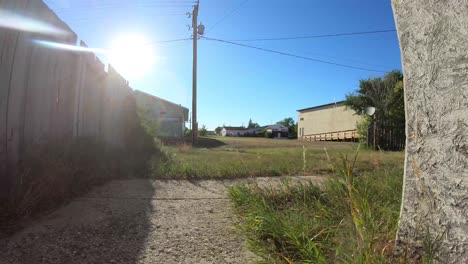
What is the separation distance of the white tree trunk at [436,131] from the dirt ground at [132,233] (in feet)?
3.57

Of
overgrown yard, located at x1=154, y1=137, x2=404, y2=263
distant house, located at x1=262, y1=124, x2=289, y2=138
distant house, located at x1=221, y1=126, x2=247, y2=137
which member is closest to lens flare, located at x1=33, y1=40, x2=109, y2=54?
overgrown yard, located at x1=154, y1=137, x2=404, y2=263

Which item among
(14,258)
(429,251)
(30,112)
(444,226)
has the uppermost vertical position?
(30,112)

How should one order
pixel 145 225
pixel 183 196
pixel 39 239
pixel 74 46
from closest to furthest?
1. pixel 39 239
2. pixel 145 225
3. pixel 183 196
4. pixel 74 46

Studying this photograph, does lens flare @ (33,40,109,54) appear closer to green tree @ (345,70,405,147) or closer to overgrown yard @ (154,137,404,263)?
overgrown yard @ (154,137,404,263)

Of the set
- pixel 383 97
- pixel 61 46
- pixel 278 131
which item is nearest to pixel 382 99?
pixel 383 97

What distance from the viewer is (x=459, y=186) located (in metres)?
1.68

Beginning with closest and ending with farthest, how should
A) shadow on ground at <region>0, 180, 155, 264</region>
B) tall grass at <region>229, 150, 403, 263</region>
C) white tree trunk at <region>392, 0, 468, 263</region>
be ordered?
1. white tree trunk at <region>392, 0, 468, 263</region>
2. tall grass at <region>229, 150, 403, 263</region>
3. shadow on ground at <region>0, 180, 155, 264</region>

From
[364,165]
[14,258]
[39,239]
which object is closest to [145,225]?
[39,239]

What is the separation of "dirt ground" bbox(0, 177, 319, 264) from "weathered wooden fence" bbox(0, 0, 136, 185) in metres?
0.92

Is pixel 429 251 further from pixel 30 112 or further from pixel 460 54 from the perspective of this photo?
pixel 30 112

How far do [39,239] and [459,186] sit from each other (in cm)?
279

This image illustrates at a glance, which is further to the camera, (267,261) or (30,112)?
(30,112)

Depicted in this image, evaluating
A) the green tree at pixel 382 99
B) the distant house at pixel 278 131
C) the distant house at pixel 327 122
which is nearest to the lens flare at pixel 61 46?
the green tree at pixel 382 99

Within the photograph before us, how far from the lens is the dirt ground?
225 centimetres
